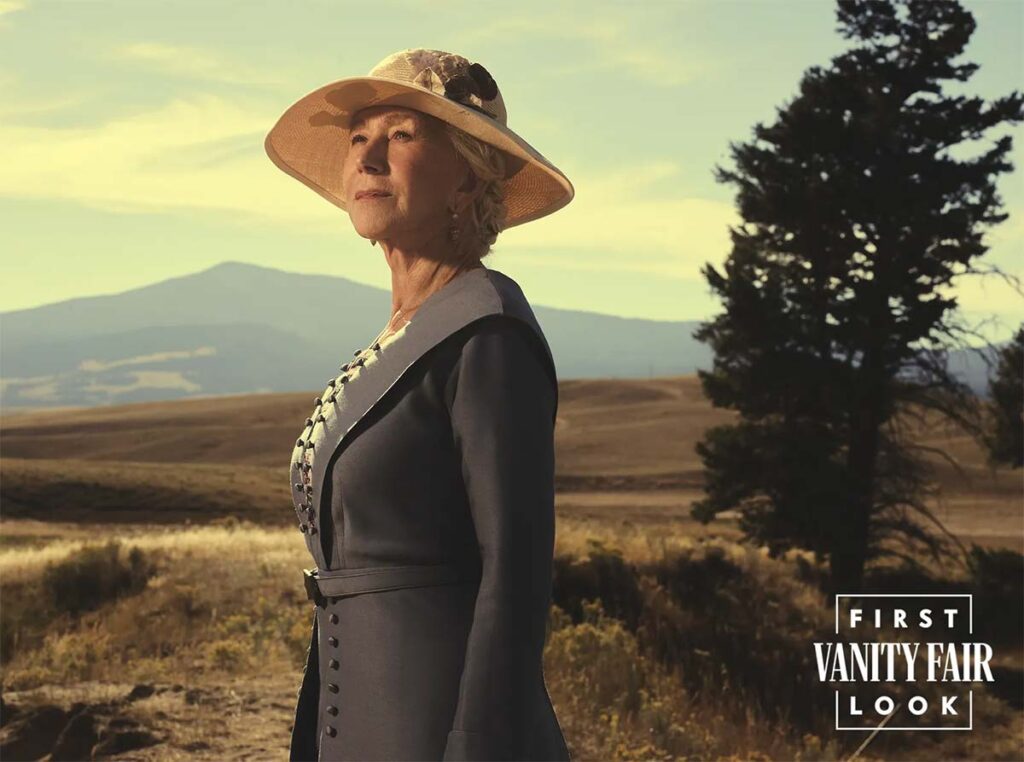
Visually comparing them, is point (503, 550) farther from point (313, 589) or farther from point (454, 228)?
point (454, 228)

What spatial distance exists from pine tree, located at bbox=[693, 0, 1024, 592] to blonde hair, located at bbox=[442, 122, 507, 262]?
17.4 m

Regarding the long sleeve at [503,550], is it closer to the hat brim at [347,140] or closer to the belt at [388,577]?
the belt at [388,577]

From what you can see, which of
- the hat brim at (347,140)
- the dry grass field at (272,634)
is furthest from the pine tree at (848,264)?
the hat brim at (347,140)

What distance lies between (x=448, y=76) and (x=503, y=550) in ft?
3.54

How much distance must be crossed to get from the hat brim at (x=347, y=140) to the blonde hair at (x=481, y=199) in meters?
0.03

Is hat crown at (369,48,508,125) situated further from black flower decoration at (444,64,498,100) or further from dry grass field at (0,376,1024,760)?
dry grass field at (0,376,1024,760)

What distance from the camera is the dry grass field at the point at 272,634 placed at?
289 inches

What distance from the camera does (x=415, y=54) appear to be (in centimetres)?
279

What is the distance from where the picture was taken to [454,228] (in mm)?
2734

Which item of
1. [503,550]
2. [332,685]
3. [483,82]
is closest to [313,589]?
[332,685]

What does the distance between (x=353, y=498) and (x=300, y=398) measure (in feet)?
255

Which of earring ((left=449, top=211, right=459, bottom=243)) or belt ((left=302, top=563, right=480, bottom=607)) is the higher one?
earring ((left=449, top=211, right=459, bottom=243))

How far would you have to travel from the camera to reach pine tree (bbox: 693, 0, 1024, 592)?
19922 millimetres

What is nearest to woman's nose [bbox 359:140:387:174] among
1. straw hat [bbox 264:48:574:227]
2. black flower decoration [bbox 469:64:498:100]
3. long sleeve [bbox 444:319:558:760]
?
straw hat [bbox 264:48:574:227]
